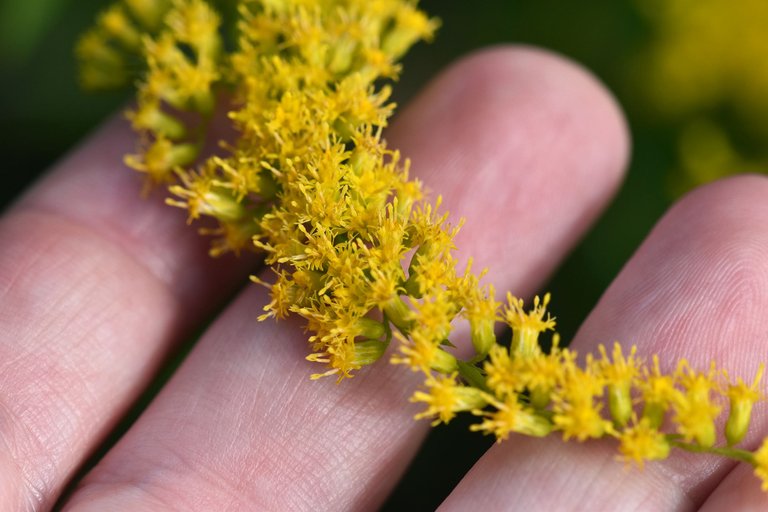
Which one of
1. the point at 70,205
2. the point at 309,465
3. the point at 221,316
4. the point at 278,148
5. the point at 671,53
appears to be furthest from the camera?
the point at 671,53

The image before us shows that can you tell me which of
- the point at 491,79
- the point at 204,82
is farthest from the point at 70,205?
the point at 491,79

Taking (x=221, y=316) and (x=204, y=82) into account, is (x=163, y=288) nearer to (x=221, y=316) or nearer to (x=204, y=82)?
(x=221, y=316)

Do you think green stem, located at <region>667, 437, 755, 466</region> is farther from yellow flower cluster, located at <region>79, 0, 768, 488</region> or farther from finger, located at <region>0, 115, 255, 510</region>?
finger, located at <region>0, 115, 255, 510</region>

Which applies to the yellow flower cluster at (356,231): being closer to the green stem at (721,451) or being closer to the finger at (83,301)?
the green stem at (721,451)

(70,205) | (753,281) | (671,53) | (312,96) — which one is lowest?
(70,205)

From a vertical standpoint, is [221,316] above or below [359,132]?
below

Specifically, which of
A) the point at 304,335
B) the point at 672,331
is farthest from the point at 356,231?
the point at 672,331

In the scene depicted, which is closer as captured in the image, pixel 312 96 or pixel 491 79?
pixel 312 96

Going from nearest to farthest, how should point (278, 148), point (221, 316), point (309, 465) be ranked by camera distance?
point (309, 465)
point (278, 148)
point (221, 316)
